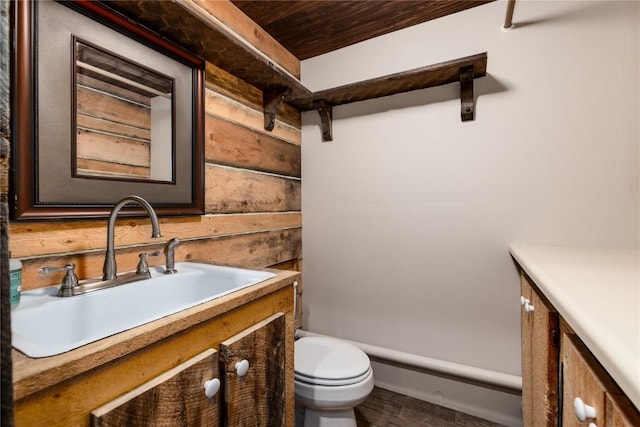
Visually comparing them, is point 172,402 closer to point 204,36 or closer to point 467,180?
point 204,36

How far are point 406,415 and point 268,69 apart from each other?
78.7 inches

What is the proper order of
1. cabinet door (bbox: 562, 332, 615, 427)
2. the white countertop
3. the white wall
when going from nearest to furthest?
the white countertop
cabinet door (bbox: 562, 332, 615, 427)
the white wall

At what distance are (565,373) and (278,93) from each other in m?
1.74

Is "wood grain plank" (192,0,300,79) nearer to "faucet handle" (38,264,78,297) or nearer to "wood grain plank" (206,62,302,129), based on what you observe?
"wood grain plank" (206,62,302,129)

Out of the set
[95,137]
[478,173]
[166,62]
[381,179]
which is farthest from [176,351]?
[478,173]

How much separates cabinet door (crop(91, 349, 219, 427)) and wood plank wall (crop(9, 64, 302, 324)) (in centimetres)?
57

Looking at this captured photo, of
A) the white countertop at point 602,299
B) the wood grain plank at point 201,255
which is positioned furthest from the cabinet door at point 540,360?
the wood grain plank at point 201,255

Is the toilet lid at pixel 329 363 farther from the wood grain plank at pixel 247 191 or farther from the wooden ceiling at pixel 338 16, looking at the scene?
the wooden ceiling at pixel 338 16

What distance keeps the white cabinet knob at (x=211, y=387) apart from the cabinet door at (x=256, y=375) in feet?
0.12

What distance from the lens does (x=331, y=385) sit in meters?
1.27

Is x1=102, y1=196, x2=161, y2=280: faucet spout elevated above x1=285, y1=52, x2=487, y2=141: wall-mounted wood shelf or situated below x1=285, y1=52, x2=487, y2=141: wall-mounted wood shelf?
below

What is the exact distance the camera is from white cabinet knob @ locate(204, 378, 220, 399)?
0.74 metres

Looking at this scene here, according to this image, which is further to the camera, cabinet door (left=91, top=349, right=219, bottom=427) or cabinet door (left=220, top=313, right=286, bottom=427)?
cabinet door (left=220, top=313, right=286, bottom=427)

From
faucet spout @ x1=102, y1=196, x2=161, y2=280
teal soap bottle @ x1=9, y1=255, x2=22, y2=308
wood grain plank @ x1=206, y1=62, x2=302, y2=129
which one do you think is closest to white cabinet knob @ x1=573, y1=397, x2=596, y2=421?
faucet spout @ x1=102, y1=196, x2=161, y2=280
